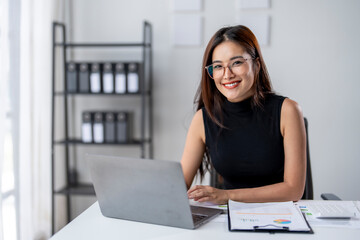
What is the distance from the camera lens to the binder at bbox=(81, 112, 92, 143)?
2936 mm

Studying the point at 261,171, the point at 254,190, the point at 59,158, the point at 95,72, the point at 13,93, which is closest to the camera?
the point at 254,190

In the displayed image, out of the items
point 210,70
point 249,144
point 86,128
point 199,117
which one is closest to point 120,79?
point 86,128

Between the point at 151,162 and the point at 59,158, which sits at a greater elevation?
the point at 151,162

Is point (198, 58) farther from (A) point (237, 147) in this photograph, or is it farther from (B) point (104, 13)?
(A) point (237, 147)

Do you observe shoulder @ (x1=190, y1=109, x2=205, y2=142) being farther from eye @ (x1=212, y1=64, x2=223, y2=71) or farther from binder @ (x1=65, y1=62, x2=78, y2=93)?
binder @ (x1=65, y1=62, x2=78, y2=93)

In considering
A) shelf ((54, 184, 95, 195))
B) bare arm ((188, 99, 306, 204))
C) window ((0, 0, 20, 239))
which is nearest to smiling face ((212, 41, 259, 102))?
bare arm ((188, 99, 306, 204))

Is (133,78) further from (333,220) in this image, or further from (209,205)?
(333,220)

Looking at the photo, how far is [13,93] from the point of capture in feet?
8.07

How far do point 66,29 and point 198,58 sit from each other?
1163 mm

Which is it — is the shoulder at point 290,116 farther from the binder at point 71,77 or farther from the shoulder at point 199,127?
the binder at point 71,77

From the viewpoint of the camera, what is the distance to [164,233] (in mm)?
1107

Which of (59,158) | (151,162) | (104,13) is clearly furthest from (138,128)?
(151,162)

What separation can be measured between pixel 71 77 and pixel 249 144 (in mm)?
1774

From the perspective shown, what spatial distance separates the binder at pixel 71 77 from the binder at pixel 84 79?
43 millimetres
